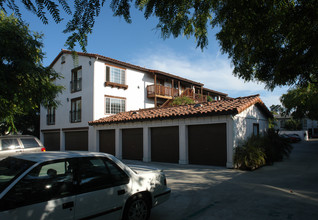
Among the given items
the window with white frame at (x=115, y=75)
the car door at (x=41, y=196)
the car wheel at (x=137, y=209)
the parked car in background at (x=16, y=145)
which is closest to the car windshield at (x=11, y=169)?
the car door at (x=41, y=196)

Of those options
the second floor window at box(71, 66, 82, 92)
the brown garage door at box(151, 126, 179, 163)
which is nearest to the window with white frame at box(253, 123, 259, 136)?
the brown garage door at box(151, 126, 179, 163)

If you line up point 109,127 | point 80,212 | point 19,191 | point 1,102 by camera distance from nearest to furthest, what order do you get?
point 19,191
point 80,212
point 1,102
point 109,127

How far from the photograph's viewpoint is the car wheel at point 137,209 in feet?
12.7

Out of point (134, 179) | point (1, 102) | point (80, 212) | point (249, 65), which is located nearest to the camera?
point (80, 212)

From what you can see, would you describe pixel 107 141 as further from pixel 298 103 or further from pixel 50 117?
pixel 298 103

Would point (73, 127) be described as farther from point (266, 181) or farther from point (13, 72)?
point (266, 181)

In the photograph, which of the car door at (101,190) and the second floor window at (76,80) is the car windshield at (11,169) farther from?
the second floor window at (76,80)

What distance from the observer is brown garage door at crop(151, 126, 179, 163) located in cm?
1326

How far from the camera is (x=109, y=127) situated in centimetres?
1720

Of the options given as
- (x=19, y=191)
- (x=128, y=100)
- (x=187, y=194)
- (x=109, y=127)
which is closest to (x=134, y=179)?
(x=19, y=191)

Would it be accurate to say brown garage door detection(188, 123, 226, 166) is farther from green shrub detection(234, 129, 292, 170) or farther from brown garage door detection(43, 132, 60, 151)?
brown garage door detection(43, 132, 60, 151)

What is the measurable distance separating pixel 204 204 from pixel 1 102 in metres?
6.87

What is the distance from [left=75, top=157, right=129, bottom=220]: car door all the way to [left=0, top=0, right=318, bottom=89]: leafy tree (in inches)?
94.6

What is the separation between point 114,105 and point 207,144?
36.8ft
